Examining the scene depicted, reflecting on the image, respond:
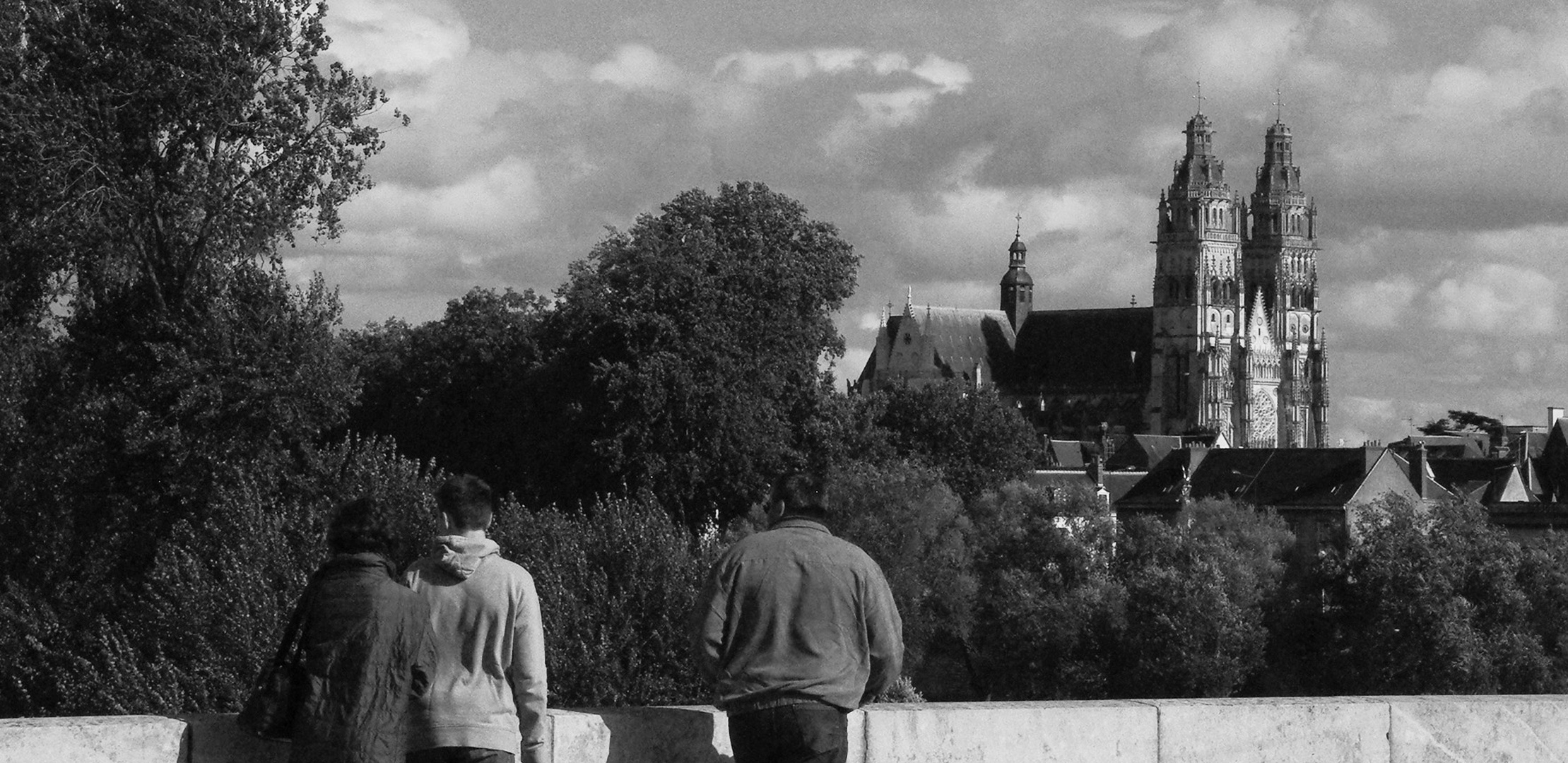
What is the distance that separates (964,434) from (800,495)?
9633 centimetres

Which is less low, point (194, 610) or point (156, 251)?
point (156, 251)

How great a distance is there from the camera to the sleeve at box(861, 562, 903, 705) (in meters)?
10.3

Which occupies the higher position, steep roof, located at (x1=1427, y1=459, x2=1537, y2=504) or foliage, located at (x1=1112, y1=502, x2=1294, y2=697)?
steep roof, located at (x1=1427, y1=459, x2=1537, y2=504)

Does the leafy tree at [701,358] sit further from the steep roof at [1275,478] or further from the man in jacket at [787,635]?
the man in jacket at [787,635]

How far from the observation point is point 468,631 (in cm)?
1012

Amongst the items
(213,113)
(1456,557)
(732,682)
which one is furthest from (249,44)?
(1456,557)

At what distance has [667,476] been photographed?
5850 cm

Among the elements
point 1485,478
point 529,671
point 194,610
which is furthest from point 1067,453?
point 529,671

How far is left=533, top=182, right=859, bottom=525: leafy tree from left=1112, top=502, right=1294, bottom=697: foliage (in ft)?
41.0

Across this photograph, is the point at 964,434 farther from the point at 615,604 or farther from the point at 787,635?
the point at 787,635

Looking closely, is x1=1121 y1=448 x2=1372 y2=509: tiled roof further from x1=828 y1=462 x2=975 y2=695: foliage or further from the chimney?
x1=828 y1=462 x2=975 y2=695: foliage

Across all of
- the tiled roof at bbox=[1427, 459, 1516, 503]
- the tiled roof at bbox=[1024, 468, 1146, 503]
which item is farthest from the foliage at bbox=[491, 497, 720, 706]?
the tiled roof at bbox=[1024, 468, 1146, 503]

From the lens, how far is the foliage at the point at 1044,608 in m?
69.0

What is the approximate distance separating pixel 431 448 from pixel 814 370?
1252 centimetres
